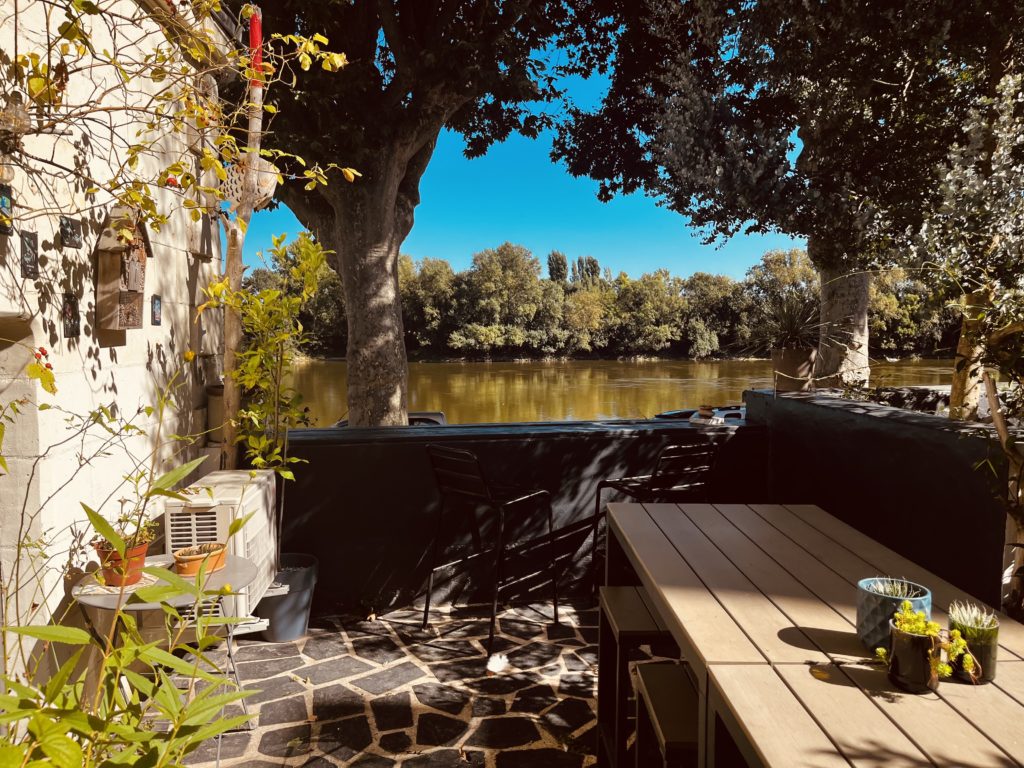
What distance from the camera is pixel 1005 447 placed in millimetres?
1978

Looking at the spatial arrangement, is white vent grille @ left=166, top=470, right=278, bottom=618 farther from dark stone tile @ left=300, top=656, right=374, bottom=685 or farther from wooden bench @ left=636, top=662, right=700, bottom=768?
wooden bench @ left=636, top=662, right=700, bottom=768

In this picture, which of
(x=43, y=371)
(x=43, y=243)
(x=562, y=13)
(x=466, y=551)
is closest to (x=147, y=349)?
(x=43, y=243)

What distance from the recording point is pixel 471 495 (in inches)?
132

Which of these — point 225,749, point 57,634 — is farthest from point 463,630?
point 57,634

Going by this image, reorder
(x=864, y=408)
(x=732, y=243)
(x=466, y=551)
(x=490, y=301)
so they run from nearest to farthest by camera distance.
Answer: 1. (x=864, y=408)
2. (x=466, y=551)
3. (x=732, y=243)
4. (x=490, y=301)

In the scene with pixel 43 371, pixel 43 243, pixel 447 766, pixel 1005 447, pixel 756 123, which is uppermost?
pixel 756 123

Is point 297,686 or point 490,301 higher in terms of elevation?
point 490,301

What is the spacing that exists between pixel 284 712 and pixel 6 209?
210 centimetres

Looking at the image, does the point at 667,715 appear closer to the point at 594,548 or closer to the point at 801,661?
the point at 801,661

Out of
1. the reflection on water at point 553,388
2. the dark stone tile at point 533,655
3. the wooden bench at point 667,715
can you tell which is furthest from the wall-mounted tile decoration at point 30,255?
the reflection on water at point 553,388

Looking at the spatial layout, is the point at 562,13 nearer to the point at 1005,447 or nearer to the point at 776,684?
the point at 1005,447

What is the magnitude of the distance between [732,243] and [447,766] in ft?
24.1

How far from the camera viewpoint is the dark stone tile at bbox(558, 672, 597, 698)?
303 centimetres

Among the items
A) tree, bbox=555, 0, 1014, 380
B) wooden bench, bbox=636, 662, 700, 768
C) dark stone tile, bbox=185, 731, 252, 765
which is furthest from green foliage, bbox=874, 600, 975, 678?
tree, bbox=555, 0, 1014, 380
